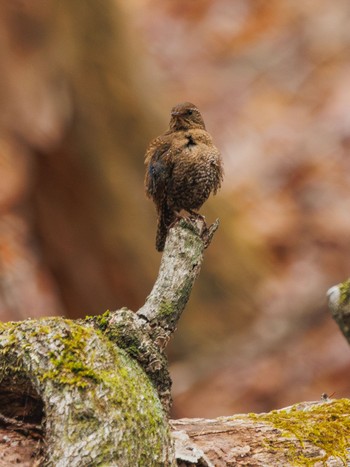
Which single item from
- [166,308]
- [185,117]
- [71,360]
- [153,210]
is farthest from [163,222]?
[153,210]

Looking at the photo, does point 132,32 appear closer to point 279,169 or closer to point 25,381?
point 279,169

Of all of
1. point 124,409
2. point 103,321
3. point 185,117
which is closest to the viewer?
point 124,409

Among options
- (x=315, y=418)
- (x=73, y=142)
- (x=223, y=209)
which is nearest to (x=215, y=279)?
(x=223, y=209)

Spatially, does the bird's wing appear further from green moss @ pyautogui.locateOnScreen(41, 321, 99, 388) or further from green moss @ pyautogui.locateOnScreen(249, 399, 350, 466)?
green moss @ pyautogui.locateOnScreen(41, 321, 99, 388)

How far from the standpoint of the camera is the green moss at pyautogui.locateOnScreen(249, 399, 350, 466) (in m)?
3.27

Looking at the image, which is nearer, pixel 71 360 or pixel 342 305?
pixel 71 360

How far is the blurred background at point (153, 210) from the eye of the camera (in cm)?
845

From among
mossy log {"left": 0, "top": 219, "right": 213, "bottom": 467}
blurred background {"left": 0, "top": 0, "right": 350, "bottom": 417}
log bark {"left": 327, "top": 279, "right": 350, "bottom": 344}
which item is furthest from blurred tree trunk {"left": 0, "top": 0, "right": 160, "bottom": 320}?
mossy log {"left": 0, "top": 219, "right": 213, "bottom": 467}

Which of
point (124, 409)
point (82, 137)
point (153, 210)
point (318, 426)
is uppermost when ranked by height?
point (82, 137)

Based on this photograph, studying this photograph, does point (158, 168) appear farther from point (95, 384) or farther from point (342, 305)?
point (95, 384)

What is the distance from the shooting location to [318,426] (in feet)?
11.1

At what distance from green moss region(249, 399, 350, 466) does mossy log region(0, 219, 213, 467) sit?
1.55 ft

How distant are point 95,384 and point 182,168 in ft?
6.10

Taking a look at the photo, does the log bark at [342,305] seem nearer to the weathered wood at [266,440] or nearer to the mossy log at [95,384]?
the weathered wood at [266,440]
